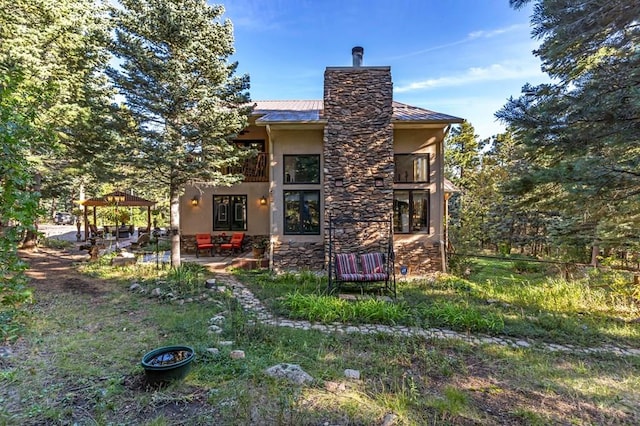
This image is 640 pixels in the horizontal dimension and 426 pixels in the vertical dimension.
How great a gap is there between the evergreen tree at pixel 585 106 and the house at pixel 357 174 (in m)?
3.63

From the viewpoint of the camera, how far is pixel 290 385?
3.32m

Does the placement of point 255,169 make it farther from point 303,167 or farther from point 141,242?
point 141,242

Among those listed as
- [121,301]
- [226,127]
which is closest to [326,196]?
[226,127]

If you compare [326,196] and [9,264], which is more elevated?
[326,196]

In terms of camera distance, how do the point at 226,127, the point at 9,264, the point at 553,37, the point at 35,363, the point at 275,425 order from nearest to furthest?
the point at 9,264 < the point at 275,425 < the point at 35,363 < the point at 553,37 < the point at 226,127

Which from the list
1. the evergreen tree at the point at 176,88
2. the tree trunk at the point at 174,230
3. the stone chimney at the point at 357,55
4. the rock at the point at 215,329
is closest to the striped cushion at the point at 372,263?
the rock at the point at 215,329

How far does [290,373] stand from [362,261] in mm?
4675

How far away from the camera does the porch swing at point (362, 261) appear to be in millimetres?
7344

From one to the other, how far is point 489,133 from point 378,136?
17.1 meters

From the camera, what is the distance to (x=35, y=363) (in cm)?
372

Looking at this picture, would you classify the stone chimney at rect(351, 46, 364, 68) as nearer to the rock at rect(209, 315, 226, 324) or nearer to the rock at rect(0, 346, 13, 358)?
the rock at rect(209, 315, 226, 324)

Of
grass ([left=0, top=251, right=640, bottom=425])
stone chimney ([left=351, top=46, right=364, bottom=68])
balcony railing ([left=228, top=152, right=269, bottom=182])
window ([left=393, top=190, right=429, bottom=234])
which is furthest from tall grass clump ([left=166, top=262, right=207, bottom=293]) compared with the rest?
stone chimney ([left=351, top=46, right=364, bottom=68])

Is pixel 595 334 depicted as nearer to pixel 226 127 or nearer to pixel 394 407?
pixel 394 407

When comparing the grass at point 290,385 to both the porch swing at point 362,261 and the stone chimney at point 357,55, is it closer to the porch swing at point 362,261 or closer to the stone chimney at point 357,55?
the porch swing at point 362,261
